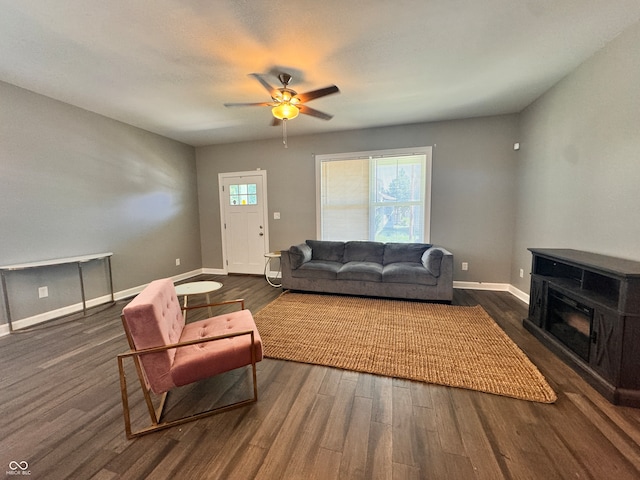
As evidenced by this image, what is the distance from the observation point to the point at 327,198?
4.62m

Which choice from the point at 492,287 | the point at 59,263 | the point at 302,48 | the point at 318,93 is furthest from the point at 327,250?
the point at 59,263

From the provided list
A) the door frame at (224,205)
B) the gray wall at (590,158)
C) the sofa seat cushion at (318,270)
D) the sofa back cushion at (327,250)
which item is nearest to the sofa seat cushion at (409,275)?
the sofa seat cushion at (318,270)

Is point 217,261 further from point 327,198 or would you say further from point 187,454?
point 187,454

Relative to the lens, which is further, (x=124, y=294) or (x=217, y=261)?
(x=217, y=261)

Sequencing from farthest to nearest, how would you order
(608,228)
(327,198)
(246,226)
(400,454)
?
(246,226), (327,198), (608,228), (400,454)

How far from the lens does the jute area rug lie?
6.15 feet

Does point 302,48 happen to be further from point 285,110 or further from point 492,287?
point 492,287

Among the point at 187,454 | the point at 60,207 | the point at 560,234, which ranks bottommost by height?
the point at 187,454

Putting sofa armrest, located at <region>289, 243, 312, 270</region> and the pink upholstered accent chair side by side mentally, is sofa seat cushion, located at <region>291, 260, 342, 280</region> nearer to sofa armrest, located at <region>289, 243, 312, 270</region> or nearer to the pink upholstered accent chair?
sofa armrest, located at <region>289, 243, 312, 270</region>

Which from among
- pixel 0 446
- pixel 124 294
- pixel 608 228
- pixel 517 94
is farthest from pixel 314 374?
pixel 517 94

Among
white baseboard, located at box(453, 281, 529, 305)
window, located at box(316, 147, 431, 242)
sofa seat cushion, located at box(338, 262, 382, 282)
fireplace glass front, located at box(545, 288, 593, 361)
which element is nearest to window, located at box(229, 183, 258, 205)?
window, located at box(316, 147, 431, 242)

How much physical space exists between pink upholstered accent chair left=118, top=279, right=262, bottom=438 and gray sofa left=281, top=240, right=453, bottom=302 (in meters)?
1.99

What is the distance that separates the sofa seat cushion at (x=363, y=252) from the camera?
162 inches

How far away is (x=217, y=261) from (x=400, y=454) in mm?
4862
